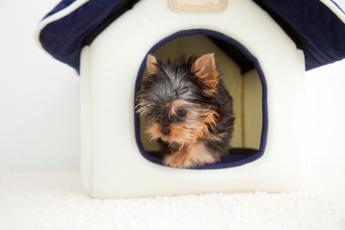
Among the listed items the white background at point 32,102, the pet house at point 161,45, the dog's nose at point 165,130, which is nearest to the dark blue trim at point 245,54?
the pet house at point 161,45

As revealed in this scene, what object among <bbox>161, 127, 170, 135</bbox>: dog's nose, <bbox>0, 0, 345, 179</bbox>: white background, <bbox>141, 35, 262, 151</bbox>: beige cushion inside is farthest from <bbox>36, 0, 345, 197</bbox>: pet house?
<bbox>0, 0, 345, 179</bbox>: white background

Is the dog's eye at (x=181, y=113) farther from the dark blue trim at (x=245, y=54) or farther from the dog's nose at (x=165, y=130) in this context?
the dark blue trim at (x=245, y=54)

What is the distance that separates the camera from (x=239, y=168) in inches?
71.8

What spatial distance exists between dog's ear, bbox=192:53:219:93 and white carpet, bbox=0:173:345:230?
20.3 inches

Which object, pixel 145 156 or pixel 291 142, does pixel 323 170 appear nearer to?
pixel 291 142

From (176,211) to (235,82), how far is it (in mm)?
1256

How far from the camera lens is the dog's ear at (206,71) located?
1.77 m

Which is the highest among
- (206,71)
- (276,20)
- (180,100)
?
(276,20)

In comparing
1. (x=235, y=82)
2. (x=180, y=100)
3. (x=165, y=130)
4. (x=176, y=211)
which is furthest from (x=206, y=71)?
(x=235, y=82)

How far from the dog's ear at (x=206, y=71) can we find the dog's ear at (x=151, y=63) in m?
0.18

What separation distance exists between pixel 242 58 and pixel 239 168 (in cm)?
92

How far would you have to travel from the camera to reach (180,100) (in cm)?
174

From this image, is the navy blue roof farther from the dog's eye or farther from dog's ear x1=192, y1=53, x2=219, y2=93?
the dog's eye

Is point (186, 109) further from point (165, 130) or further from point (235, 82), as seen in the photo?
point (235, 82)
